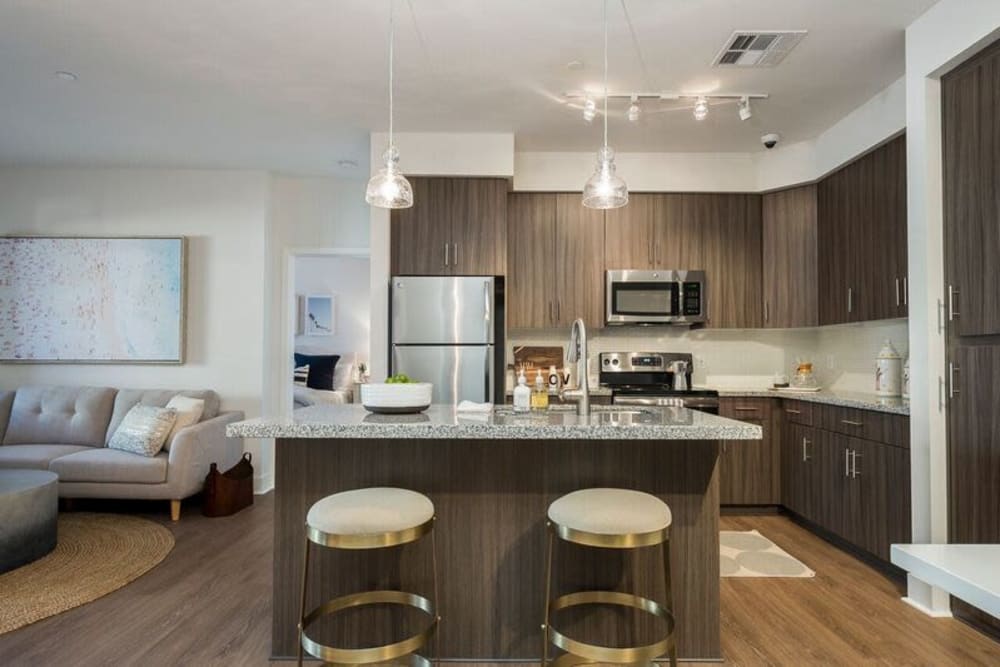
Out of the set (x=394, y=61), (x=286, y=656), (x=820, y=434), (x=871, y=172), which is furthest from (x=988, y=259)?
(x=286, y=656)

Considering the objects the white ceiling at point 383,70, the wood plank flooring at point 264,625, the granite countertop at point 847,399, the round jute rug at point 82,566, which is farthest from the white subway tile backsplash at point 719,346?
the round jute rug at point 82,566

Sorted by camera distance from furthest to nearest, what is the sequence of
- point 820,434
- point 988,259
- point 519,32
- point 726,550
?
point 820,434, point 726,550, point 519,32, point 988,259

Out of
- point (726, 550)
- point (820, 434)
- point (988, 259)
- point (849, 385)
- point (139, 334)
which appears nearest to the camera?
point (988, 259)

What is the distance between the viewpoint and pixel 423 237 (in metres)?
4.08

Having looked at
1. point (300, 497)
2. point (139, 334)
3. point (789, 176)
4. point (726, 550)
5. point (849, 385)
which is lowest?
point (726, 550)

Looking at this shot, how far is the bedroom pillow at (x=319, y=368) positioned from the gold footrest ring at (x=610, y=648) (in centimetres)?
568

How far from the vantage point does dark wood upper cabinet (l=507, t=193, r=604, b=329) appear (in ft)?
14.8

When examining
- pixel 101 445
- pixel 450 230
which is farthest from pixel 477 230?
pixel 101 445

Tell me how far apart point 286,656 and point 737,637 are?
1.80 metres

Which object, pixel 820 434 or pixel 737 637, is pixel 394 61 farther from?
pixel 820 434

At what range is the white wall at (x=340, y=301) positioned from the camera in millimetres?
7895

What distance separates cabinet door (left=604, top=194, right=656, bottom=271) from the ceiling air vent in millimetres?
1479

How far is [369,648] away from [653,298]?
3227mm

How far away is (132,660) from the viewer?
7.23ft
